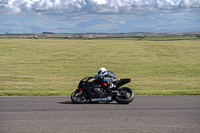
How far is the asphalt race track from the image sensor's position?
592 centimetres

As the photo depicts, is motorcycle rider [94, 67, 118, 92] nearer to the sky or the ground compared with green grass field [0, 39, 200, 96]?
nearer to the sky

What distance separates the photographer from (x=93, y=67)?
25.7m

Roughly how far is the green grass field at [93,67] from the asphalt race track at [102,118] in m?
7.40

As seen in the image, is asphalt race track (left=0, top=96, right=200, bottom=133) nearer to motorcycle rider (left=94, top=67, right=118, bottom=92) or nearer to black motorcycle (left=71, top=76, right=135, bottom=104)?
black motorcycle (left=71, top=76, right=135, bottom=104)

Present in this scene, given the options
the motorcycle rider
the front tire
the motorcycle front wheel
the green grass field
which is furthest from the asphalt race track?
the green grass field

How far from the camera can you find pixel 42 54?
3347 centimetres

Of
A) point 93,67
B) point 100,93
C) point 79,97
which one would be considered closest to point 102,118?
point 100,93

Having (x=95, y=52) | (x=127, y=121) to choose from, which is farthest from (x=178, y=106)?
(x=95, y=52)

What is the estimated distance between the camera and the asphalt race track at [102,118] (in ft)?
19.4

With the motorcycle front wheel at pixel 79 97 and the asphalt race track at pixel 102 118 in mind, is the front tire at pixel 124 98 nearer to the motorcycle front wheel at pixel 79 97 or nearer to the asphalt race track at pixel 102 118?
the asphalt race track at pixel 102 118

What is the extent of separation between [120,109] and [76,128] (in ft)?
8.29

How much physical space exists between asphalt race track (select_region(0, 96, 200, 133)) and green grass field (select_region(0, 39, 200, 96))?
291 inches

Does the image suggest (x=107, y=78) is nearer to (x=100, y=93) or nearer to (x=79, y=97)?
(x=100, y=93)

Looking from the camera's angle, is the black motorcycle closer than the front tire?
No
